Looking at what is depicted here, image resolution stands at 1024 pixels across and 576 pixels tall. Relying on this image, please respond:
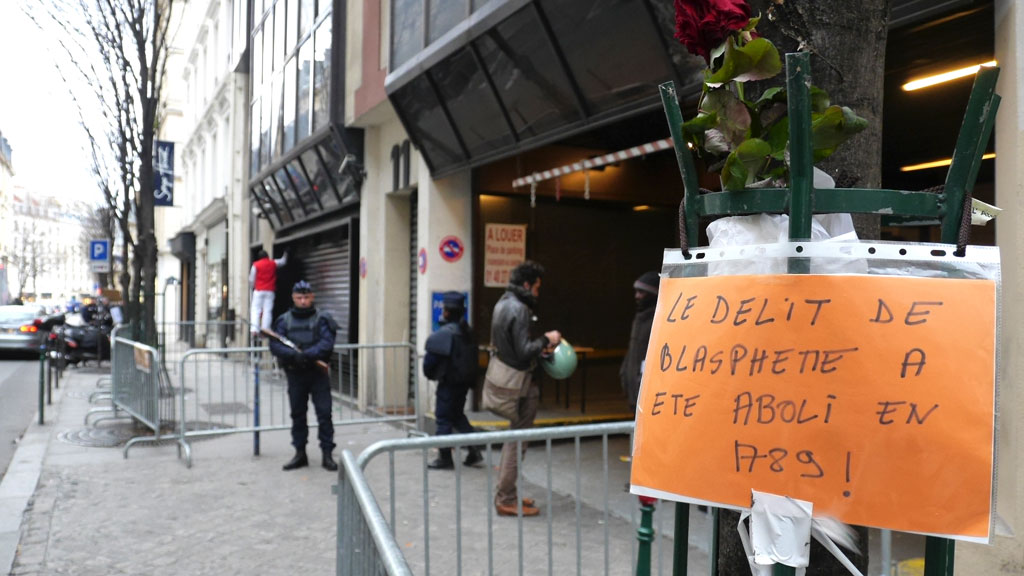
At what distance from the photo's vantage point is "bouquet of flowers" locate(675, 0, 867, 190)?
5.25 ft

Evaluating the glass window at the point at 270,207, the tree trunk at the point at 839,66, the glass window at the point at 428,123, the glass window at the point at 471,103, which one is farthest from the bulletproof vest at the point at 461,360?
the glass window at the point at 270,207

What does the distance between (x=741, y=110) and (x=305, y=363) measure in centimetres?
669

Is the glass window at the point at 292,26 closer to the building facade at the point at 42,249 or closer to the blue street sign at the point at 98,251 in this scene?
the blue street sign at the point at 98,251

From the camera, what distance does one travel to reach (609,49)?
6.77m

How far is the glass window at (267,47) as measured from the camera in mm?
17250

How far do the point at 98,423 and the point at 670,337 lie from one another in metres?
11.3

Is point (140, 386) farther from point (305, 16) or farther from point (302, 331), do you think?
point (305, 16)

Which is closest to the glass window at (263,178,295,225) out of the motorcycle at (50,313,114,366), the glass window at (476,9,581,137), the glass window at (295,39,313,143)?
the glass window at (295,39,313,143)

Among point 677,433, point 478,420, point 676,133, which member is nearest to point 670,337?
point 677,433

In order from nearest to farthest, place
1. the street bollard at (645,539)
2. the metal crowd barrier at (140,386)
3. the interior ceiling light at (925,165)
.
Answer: the street bollard at (645,539)
the metal crowd barrier at (140,386)
the interior ceiling light at (925,165)

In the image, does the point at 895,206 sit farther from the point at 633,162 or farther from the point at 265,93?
the point at 265,93

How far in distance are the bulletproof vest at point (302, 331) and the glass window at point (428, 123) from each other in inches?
125

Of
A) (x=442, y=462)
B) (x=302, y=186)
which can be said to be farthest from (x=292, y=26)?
(x=442, y=462)

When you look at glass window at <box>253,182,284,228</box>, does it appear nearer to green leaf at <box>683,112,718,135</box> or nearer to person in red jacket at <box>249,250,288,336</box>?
person in red jacket at <box>249,250,288,336</box>
